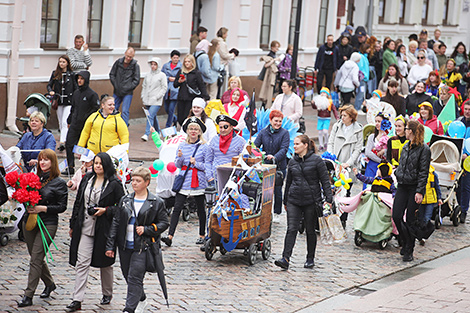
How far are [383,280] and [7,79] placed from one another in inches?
388

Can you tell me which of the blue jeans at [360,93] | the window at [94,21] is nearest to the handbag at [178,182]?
the window at [94,21]

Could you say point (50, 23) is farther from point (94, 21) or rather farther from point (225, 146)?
point (225, 146)

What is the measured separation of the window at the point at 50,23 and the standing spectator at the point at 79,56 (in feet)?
2.17

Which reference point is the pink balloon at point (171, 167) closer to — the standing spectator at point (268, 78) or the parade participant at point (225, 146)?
the parade participant at point (225, 146)

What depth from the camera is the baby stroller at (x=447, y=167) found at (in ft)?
45.8

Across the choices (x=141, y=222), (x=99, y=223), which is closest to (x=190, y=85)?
(x=99, y=223)

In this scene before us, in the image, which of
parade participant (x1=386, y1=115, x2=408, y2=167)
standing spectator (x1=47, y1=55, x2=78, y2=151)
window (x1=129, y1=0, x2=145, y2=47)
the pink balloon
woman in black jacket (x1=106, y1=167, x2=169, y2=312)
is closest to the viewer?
woman in black jacket (x1=106, y1=167, x2=169, y2=312)

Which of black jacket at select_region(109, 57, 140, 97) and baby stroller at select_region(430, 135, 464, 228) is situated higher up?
black jacket at select_region(109, 57, 140, 97)

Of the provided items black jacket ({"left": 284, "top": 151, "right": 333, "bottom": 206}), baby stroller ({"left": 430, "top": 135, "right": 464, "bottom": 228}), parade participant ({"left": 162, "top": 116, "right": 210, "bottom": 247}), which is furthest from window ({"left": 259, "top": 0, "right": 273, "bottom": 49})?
black jacket ({"left": 284, "top": 151, "right": 333, "bottom": 206})

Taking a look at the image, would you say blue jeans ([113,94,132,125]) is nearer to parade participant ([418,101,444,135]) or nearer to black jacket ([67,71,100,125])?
black jacket ([67,71,100,125])

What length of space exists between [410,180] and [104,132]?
14.3 feet

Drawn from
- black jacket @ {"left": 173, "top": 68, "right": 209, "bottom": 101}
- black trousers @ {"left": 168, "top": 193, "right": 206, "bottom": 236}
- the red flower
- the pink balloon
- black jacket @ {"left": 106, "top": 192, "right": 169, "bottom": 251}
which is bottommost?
black trousers @ {"left": 168, "top": 193, "right": 206, "bottom": 236}

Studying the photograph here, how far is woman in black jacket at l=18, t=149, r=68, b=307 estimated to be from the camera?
29.8ft

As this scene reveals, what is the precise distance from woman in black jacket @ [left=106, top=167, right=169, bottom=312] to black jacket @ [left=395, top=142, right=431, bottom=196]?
4.18 m
